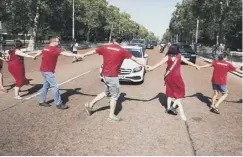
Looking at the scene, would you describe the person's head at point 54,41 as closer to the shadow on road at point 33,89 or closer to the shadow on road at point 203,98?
the shadow on road at point 33,89

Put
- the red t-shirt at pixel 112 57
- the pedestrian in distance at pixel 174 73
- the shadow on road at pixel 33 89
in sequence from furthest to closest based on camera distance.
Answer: the shadow on road at pixel 33 89
the pedestrian in distance at pixel 174 73
the red t-shirt at pixel 112 57

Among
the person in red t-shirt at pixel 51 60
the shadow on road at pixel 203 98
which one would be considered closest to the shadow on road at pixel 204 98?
the shadow on road at pixel 203 98

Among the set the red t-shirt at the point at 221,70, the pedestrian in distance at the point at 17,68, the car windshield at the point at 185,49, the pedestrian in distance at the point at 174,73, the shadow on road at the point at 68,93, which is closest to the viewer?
the pedestrian in distance at the point at 174,73

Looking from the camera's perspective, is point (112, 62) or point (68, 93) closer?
point (112, 62)

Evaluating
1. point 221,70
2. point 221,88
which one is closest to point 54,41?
point 221,70

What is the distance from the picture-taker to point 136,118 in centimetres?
789

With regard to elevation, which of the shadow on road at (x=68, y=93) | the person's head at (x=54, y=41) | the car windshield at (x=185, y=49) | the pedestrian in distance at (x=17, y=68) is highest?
the person's head at (x=54, y=41)

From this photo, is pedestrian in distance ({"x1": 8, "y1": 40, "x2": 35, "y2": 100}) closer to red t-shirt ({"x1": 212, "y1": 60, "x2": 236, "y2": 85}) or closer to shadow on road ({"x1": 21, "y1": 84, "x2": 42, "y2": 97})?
shadow on road ({"x1": 21, "y1": 84, "x2": 42, "y2": 97})

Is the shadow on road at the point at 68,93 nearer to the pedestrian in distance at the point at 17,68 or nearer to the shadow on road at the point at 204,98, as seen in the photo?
the pedestrian in distance at the point at 17,68

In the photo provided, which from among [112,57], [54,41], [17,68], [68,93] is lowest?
[68,93]

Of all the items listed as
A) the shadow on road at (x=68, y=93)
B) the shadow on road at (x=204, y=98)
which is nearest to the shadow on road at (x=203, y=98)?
the shadow on road at (x=204, y=98)

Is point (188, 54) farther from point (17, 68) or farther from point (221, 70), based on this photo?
point (17, 68)

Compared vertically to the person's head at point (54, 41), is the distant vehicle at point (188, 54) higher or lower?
lower

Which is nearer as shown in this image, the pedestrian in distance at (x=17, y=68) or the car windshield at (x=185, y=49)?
the pedestrian in distance at (x=17, y=68)
